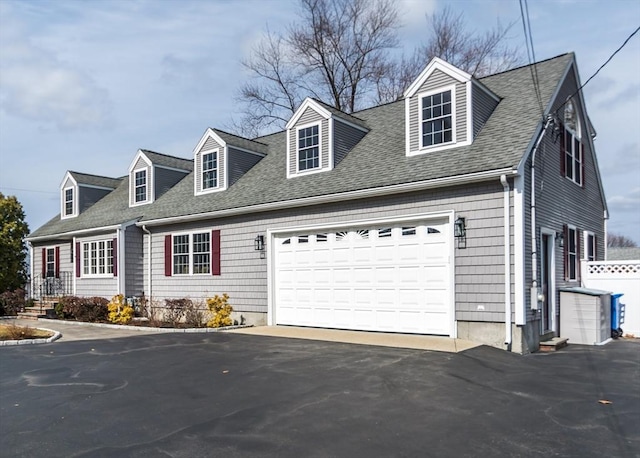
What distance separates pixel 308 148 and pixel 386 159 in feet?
8.71

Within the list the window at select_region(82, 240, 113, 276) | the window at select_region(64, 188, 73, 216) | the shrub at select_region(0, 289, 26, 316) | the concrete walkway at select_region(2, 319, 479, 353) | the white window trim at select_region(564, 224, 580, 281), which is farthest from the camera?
the window at select_region(64, 188, 73, 216)

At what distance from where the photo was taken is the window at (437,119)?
463 inches

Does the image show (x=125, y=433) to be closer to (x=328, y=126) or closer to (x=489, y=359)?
(x=489, y=359)

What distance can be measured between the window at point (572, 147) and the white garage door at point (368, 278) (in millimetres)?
4539

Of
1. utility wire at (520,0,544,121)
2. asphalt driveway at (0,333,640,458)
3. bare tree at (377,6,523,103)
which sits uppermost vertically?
bare tree at (377,6,523,103)

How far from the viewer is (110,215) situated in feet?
65.4

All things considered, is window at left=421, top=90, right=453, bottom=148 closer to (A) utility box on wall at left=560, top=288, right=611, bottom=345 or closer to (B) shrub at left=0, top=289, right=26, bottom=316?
(A) utility box on wall at left=560, top=288, right=611, bottom=345

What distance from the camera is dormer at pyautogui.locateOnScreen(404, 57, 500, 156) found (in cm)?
1141

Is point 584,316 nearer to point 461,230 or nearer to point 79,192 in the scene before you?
point 461,230

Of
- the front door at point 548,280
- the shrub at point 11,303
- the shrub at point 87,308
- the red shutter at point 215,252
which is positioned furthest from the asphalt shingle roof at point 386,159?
the shrub at point 11,303

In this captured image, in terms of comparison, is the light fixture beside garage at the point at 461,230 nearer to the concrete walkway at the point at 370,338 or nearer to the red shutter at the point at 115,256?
the concrete walkway at the point at 370,338

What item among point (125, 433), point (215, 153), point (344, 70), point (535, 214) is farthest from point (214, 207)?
point (344, 70)

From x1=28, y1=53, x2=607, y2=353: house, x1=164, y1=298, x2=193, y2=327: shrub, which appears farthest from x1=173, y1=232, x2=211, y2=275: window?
x1=164, y1=298, x2=193, y2=327: shrub

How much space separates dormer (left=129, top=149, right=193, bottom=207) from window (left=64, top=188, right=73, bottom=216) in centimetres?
481
